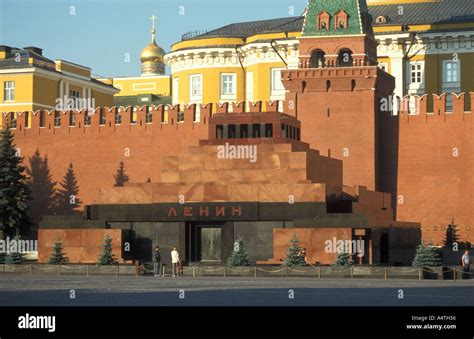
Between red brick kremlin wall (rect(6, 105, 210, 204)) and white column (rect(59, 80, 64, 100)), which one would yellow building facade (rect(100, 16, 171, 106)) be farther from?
red brick kremlin wall (rect(6, 105, 210, 204))

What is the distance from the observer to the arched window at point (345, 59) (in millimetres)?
52156

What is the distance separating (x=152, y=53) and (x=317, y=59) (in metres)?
40.7

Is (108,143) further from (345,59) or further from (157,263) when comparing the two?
(157,263)

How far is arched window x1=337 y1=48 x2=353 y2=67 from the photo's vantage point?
171 ft

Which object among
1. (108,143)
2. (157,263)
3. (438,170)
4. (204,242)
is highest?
(108,143)

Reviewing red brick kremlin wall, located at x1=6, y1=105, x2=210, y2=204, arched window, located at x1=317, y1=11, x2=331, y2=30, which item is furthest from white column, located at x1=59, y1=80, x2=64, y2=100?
arched window, located at x1=317, y1=11, x2=331, y2=30

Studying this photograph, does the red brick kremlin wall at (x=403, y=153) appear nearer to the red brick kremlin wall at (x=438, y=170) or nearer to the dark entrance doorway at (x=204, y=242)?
the red brick kremlin wall at (x=438, y=170)

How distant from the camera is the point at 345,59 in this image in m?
52.3

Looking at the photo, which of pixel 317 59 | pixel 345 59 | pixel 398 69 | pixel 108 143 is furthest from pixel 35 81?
pixel 345 59

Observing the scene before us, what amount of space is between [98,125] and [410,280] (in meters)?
22.4

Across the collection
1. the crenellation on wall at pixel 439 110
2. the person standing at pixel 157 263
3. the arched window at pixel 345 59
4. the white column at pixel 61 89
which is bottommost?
the person standing at pixel 157 263

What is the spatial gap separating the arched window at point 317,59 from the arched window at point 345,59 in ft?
2.15

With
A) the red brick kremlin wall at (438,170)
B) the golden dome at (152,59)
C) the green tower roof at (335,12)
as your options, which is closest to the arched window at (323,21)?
the green tower roof at (335,12)
